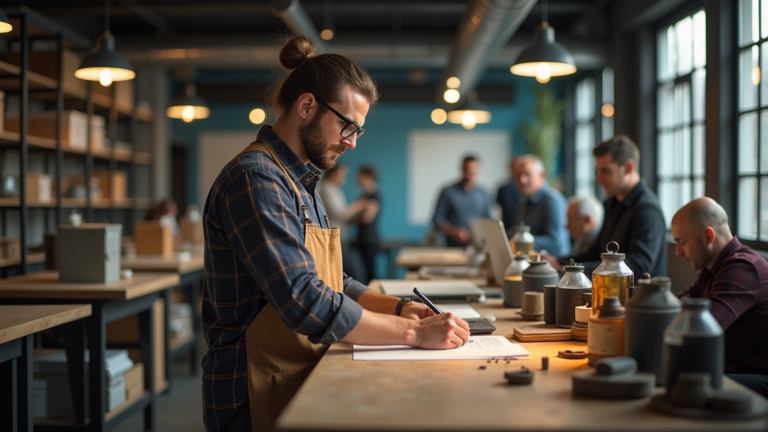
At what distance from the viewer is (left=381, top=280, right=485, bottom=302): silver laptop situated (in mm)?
2807

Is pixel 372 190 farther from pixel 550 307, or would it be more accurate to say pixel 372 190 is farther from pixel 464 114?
pixel 550 307

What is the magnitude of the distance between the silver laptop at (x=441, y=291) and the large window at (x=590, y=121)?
Answer: 18.9 feet

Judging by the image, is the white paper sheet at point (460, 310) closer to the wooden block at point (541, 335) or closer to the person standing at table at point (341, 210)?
the wooden block at point (541, 335)

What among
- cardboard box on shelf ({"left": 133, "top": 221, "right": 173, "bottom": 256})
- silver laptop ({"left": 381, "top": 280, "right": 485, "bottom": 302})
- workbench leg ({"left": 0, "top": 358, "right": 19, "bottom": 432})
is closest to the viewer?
workbench leg ({"left": 0, "top": 358, "right": 19, "bottom": 432})

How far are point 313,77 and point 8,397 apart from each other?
5.71ft

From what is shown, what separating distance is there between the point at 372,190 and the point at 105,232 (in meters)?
5.68

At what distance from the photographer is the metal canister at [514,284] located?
2.67 meters

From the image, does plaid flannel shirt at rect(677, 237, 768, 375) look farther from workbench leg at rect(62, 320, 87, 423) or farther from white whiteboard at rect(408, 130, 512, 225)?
white whiteboard at rect(408, 130, 512, 225)

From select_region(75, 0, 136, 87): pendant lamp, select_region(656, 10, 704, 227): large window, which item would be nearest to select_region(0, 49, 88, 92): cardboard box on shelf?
select_region(75, 0, 136, 87): pendant lamp

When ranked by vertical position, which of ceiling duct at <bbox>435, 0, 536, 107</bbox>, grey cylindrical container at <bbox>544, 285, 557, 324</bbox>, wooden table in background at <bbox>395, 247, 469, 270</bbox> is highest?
ceiling duct at <bbox>435, 0, 536, 107</bbox>

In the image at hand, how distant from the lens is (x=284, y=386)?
172 cm

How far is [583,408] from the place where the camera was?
1266mm

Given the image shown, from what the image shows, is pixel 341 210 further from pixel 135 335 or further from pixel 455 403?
pixel 455 403

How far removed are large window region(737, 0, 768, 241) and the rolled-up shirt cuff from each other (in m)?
3.88
